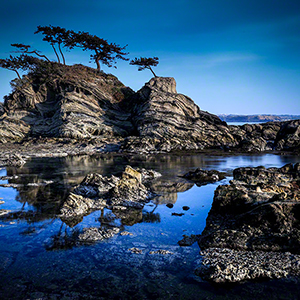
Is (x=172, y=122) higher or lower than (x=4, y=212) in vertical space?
higher

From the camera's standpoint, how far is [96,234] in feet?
31.0

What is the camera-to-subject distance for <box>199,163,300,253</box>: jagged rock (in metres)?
8.16

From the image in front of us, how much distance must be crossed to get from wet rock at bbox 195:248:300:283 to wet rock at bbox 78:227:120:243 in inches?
125

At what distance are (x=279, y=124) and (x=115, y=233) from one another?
144ft

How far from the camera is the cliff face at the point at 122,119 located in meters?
41.3

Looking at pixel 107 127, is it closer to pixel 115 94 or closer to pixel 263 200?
pixel 115 94

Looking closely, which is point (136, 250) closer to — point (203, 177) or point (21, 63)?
point (203, 177)

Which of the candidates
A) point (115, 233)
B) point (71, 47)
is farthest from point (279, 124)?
point (115, 233)

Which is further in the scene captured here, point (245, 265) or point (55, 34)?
point (55, 34)

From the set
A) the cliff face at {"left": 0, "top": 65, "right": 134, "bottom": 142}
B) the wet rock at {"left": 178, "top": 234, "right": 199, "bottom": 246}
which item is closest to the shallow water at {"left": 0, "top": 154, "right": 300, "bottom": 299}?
the wet rock at {"left": 178, "top": 234, "right": 199, "bottom": 246}

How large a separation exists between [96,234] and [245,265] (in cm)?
466

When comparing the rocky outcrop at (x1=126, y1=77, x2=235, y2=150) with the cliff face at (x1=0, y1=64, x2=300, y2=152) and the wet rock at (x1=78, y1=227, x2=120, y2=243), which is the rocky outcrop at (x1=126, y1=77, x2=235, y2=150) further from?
the wet rock at (x1=78, y1=227, x2=120, y2=243)

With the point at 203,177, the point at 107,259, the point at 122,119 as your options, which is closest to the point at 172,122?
the point at 122,119

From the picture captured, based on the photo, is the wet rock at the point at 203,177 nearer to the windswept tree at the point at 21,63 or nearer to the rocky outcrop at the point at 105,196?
the rocky outcrop at the point at 105,196
